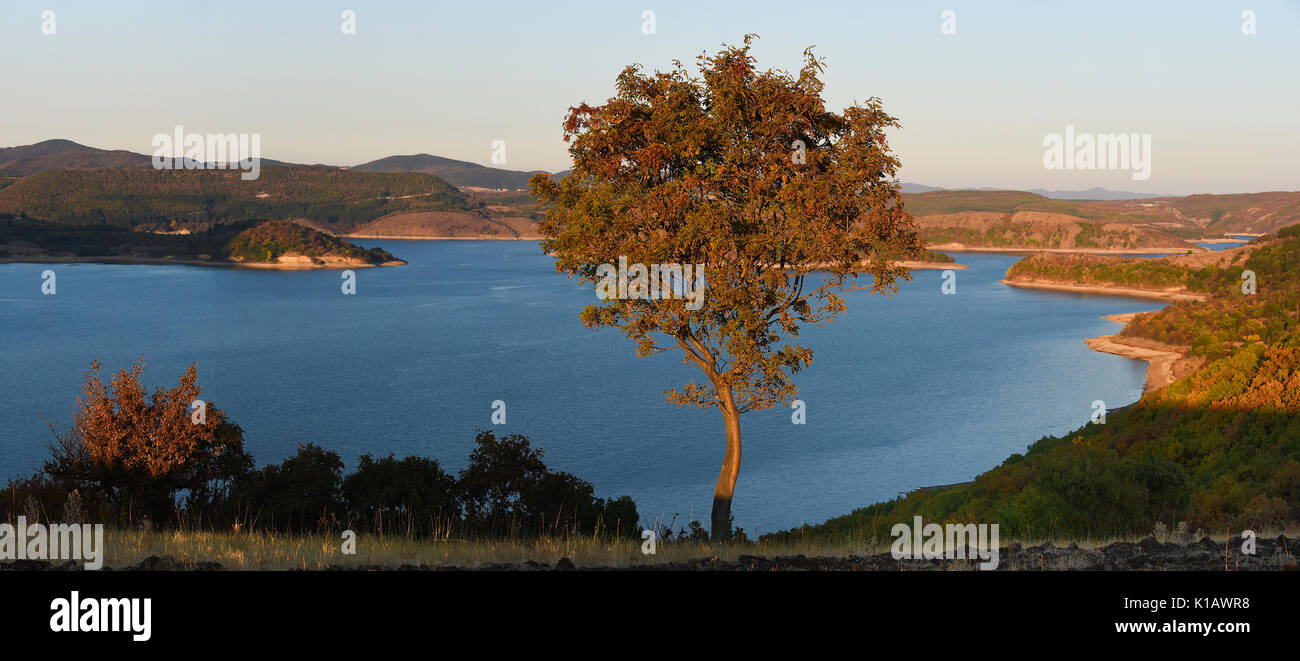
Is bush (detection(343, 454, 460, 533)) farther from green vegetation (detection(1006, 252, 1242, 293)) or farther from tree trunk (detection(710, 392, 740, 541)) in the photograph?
green vegetation (detection(1006, 252, 1242, 293))

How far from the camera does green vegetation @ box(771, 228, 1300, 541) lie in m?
19.0

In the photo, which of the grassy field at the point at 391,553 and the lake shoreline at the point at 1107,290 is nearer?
the grassy field at the point at 391,553

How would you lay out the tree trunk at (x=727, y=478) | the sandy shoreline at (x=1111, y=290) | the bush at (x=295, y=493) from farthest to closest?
the sandy shoreline at (x=1111, y=290) → the bush at (x=295, y=493) → the tree trunk at (x=727, y=478)

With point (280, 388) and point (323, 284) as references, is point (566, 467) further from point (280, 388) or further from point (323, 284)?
point (323, 284)

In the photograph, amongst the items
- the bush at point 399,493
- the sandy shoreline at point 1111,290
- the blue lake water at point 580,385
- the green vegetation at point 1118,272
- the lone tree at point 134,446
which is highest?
the green vegetation at point 1118,272

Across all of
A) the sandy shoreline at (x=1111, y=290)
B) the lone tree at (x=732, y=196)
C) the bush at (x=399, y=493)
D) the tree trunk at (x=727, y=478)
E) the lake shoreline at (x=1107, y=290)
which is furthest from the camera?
the lake shoreline at (x=1107, y=290)

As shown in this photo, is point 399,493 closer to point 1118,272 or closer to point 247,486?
point 247,486

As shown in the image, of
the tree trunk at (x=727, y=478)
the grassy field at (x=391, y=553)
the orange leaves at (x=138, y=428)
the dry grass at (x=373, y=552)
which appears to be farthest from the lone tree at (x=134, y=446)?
the tree trunk at (x=727, y=478)

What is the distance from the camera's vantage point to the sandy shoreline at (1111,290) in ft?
544

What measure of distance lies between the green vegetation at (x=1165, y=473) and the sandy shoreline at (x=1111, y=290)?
343ft

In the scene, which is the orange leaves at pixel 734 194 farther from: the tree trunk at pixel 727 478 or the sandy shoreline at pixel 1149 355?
the sandy shoreline at pixel 1149 355

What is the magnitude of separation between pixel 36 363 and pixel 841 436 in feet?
224

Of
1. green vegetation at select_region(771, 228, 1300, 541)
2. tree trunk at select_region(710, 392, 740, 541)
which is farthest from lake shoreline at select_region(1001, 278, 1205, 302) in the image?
tree trunk at select_region(710, 392, 740, 541)
